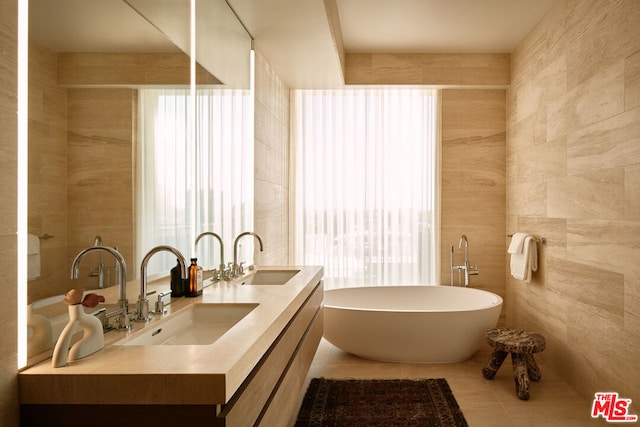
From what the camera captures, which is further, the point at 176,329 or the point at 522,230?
the point at 522,230

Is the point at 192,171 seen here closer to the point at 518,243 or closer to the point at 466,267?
the point at 518,243

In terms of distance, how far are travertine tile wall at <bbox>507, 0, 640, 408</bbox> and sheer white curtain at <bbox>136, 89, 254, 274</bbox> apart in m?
2.20

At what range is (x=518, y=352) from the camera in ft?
10.6

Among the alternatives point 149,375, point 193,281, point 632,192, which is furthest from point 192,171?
point 632,192

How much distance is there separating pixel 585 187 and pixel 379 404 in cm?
189

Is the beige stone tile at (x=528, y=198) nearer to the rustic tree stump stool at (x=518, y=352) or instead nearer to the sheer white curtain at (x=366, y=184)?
the sheer white curtain at (x=366, y=184)

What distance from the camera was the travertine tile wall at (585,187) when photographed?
265cm

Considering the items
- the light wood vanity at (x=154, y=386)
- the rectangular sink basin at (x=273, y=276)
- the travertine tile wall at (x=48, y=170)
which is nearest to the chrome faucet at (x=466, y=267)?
the rectangular sink basin at (x=273, y=276)

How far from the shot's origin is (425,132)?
4938 mm

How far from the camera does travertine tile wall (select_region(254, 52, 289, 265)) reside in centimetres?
367

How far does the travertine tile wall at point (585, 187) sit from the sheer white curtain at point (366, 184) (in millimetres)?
982

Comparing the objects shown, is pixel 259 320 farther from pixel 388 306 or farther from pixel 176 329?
pixel 388 306

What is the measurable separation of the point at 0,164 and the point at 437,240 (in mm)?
4260

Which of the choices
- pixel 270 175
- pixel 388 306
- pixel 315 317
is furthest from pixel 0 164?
pixel 388 306
